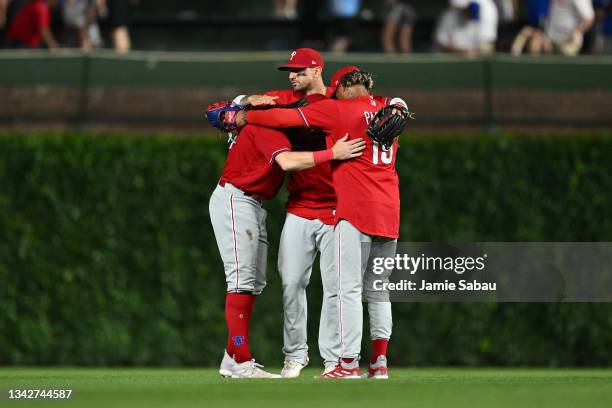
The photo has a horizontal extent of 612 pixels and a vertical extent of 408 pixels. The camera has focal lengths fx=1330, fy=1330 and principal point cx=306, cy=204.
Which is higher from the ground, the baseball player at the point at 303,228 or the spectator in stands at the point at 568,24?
the spectator in stands at the point at 568,24

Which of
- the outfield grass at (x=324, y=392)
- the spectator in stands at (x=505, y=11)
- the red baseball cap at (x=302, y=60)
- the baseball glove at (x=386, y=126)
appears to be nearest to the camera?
the outfield grass at (x=324, y=392)

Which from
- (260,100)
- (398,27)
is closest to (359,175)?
(260,100)

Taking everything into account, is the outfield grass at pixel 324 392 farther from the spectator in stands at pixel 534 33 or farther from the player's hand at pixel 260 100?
the spectator in stands at pixel 534 33

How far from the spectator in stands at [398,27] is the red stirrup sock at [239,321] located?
8060mm

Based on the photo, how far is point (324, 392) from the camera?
8.02m

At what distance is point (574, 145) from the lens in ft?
44.9

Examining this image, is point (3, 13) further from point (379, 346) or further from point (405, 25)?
point (379, 346)

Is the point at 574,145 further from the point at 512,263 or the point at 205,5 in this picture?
the point at 205,5

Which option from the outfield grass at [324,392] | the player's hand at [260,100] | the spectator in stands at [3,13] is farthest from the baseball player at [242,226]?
the spectator in stands at [3,13]

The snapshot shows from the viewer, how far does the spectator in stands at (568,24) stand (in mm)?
16438

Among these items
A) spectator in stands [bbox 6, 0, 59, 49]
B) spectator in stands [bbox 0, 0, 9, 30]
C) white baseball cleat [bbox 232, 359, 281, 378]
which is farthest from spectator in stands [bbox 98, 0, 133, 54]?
white baseball cleat [bbox 232, 359, 281, 378]

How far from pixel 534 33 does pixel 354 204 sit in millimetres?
8678

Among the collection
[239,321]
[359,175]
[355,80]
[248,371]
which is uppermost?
[355,80]

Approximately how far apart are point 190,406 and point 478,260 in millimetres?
5501
